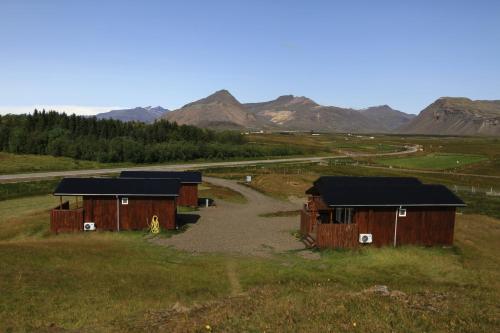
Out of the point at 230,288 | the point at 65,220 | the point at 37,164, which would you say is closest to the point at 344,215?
the point at 230,288

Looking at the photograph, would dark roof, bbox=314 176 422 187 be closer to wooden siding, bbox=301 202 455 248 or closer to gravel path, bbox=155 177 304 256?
Result: wooden siding, bbox=301 202 455 248

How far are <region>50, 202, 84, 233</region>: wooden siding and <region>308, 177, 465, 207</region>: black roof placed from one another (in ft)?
68.0

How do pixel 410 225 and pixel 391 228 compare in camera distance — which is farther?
pixel 410 225

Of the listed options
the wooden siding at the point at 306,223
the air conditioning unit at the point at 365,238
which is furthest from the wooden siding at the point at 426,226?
the wooden siding at the point at 306,223

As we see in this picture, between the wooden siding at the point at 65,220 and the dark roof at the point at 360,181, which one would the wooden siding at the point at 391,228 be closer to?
the dark roof at the point at 360,181

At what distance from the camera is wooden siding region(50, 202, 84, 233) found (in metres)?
38.8

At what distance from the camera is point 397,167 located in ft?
370

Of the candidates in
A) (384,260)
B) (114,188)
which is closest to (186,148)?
(114,188)

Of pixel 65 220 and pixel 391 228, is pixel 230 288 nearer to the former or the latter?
pixel 391 228

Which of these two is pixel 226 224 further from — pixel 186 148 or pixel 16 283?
pixel 186 148

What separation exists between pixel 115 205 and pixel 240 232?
11.4 metres

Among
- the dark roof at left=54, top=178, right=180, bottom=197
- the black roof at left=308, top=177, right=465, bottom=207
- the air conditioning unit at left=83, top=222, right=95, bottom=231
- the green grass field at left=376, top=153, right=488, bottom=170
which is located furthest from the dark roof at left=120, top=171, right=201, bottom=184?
the green grass field at left=376, top=153, right=488, bottom=170

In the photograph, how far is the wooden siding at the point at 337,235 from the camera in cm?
A: 3381

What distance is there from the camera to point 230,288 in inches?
975
